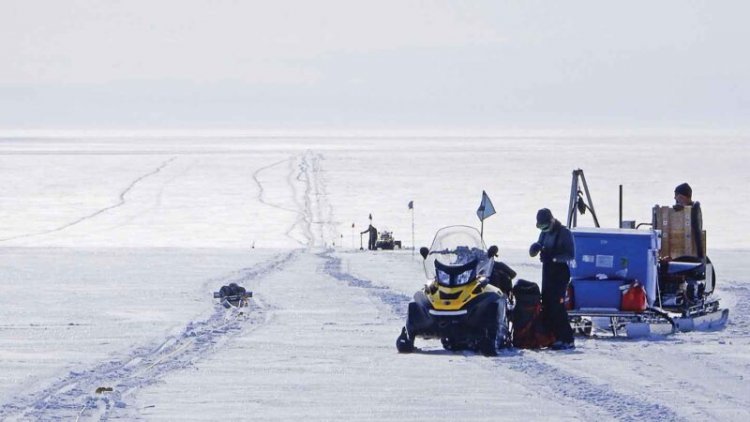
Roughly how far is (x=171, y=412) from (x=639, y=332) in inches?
222

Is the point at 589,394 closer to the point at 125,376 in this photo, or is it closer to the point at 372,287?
the point at 125,376

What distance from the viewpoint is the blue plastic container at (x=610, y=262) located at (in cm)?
1263

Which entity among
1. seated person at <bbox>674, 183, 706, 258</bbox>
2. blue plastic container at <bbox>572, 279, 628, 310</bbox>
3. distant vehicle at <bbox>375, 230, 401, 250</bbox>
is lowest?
blue plastic container at <bbox>572, 279, 628, 310</bbox>

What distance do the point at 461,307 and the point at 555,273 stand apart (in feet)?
3.39

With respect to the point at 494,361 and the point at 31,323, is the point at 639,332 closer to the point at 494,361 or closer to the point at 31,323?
the point at 494,361

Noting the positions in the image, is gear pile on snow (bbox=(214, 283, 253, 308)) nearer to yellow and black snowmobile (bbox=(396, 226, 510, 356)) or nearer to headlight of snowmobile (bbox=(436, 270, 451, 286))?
yellow and black snowmobile (bbox=(396, 226, 510, 356))

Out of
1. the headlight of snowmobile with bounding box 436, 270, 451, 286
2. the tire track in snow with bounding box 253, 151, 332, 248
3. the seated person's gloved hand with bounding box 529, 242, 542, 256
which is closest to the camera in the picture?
the headlight of snowmobile with bounding box 436, 270, 451, 286

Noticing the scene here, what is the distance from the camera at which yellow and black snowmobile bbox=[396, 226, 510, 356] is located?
421 inches

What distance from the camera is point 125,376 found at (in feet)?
30.0

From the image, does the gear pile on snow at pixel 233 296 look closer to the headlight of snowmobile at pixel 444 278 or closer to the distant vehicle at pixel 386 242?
the headlight of snowmobile at pixel 444 278

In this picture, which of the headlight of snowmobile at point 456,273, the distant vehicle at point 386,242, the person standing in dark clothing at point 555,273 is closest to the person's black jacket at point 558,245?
the person standing in dark clothing at point 555,273

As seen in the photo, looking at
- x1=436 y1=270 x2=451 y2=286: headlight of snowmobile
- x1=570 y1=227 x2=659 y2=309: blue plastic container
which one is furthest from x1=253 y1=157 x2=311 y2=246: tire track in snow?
x1=436 y1=270 x2=451 y2=286: headlight of snowmobile

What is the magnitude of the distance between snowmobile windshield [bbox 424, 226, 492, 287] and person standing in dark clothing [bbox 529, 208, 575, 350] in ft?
1.59

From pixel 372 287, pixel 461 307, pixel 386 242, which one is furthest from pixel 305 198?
pixel 461 307
